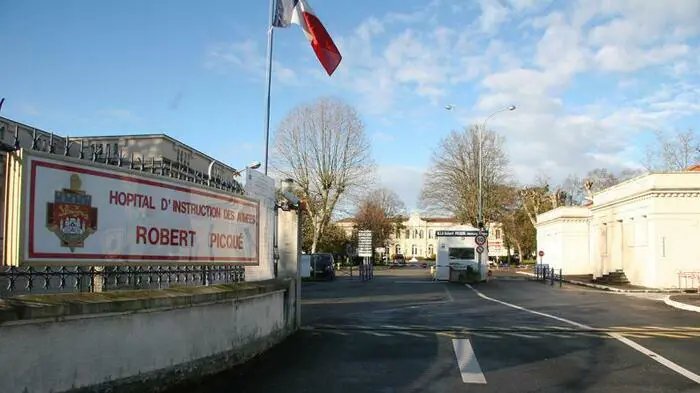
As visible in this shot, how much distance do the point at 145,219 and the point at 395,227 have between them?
3626 inches

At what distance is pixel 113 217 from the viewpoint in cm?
688

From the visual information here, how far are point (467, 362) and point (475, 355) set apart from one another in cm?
69

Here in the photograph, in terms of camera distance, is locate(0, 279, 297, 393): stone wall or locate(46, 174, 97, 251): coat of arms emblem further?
locate(46, 174, 97, 251): coat of arms emblem

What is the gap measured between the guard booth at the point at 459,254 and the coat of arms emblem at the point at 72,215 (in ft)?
111

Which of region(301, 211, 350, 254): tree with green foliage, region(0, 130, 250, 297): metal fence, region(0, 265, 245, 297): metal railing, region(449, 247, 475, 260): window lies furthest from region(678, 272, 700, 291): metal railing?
region(301, 211, 350, 254): tree with green foliage

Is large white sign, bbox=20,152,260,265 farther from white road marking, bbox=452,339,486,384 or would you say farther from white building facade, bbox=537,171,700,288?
white building facade, bbox=537,171,700,288

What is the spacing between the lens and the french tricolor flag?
12555 mm

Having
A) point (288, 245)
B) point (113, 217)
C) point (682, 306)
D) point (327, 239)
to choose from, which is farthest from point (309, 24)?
point (327, 239)

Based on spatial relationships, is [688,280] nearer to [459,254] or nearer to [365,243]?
[459,254]

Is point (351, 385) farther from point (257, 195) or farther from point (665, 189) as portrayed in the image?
point (665, 189)

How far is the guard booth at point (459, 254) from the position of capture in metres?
39.1

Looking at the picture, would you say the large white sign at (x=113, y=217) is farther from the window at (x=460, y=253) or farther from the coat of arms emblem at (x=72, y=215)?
the window at (x=460, y=253)

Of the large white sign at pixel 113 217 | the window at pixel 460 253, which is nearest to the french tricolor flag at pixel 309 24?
the large white sign at pixel 113 217

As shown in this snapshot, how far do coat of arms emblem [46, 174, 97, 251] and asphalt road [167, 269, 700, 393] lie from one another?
2190 millimetres
